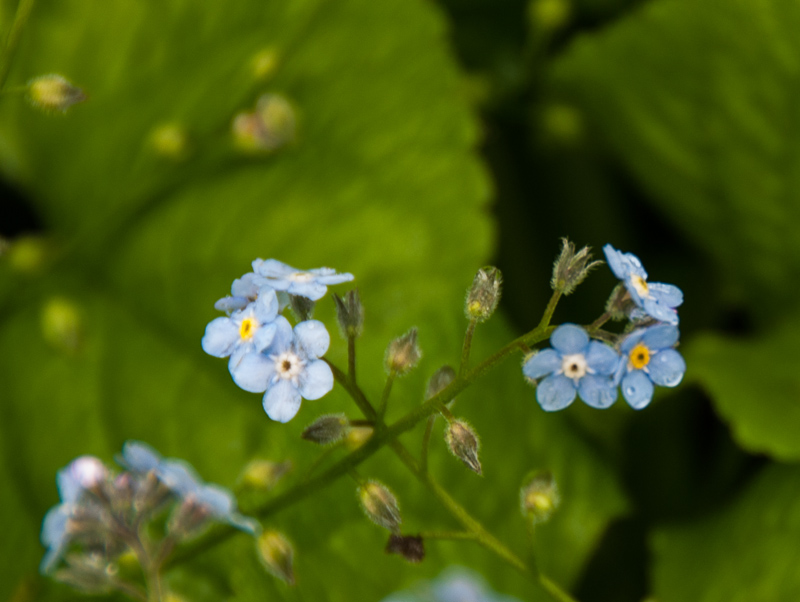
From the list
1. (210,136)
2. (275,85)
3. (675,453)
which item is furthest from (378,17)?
(675,453)

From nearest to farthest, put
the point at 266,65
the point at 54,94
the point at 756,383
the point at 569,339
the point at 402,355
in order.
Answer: the point at 569,339, the point at 402,355, the point at 54,94, the point at 266,65, the point at 756,383

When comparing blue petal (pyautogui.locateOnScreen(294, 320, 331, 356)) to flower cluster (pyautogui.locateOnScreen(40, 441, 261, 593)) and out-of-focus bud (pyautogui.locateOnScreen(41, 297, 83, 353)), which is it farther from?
out-of-focus bud (pyautogui.locateOnScreen(41, 297, 83, 353))

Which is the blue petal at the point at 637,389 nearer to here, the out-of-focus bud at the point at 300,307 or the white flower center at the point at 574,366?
the white flower center at the point at 574,366

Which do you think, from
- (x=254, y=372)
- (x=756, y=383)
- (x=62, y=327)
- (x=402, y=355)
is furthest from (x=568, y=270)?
(x=62, y=327)

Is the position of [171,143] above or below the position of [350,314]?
above

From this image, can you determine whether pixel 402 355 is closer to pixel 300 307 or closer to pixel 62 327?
pixel 300 307

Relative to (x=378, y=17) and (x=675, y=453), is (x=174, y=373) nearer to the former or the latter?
(x=378, y=17)

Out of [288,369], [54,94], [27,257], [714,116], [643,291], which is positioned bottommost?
[714,116]

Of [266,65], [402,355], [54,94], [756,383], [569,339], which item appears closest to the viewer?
[569,339]
